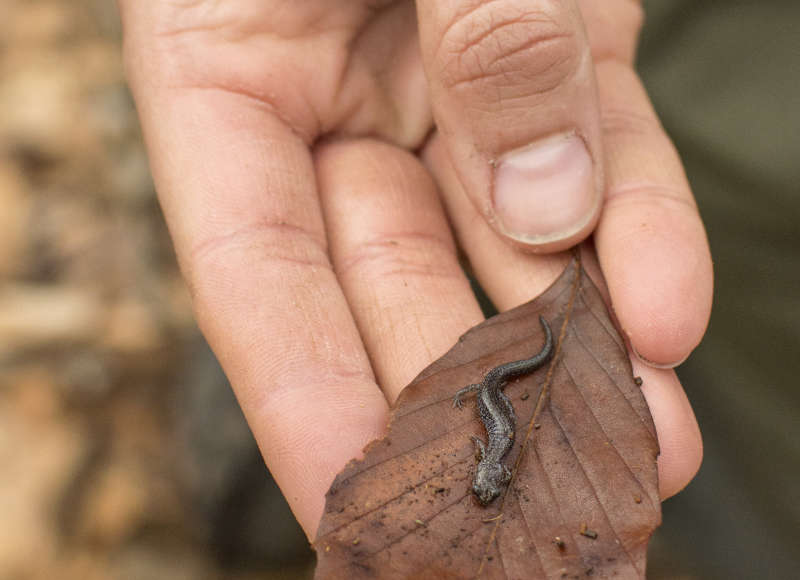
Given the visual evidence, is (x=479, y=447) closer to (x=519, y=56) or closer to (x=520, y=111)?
(x=520, y=111)

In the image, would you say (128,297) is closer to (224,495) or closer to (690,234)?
(224,495)

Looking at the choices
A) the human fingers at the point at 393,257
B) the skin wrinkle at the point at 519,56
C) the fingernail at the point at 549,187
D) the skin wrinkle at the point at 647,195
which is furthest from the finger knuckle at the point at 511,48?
the human fingers at the point at 393,257

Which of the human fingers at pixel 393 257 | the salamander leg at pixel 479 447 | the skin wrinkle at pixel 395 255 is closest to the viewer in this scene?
the salamander leg at pixel 479 447

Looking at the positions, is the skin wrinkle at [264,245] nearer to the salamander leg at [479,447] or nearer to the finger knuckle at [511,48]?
the finger knuckle at [511,48]

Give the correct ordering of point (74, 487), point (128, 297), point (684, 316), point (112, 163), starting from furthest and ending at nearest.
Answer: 1. point (112, 163)
2. point (128, 297)
3. point (74, 487)
4. point (684, 316)

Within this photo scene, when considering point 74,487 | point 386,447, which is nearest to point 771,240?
point 386,447

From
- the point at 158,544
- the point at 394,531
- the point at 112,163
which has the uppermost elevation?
the point at 394,531
